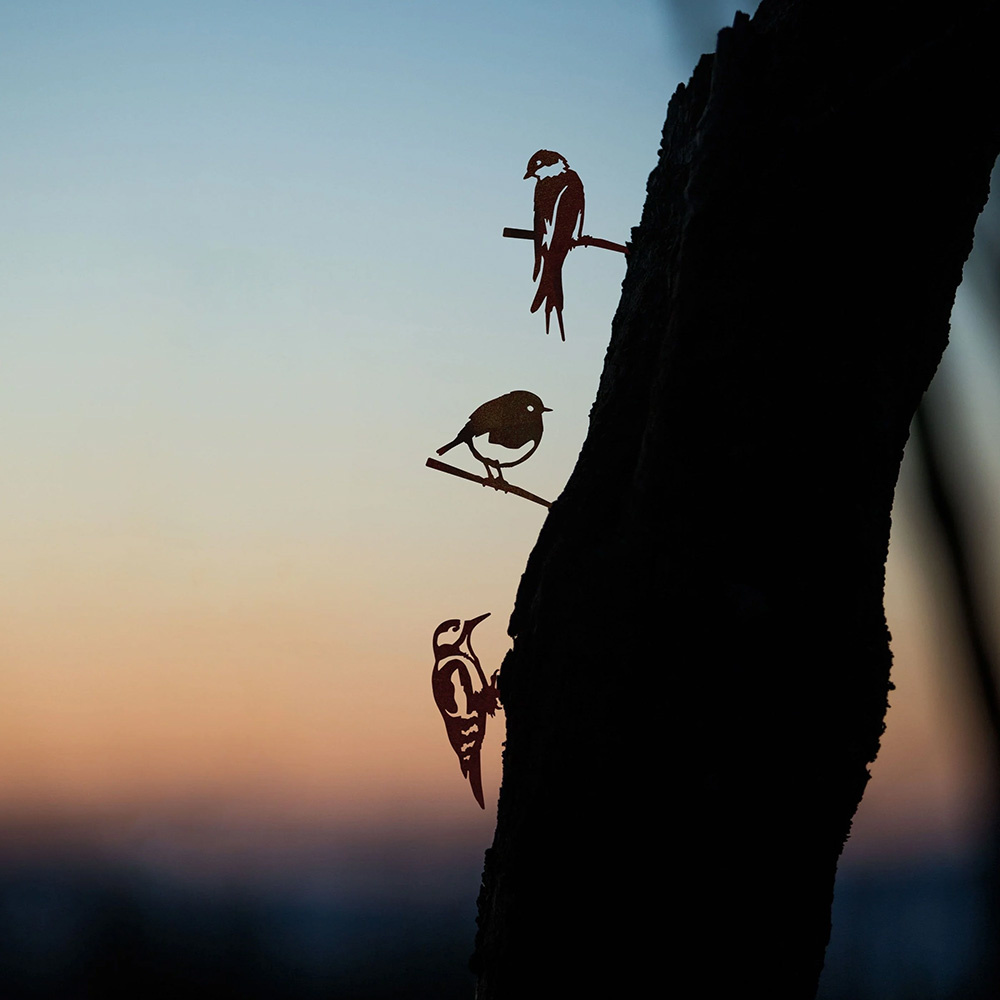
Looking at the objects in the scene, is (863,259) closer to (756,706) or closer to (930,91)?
(930,91)

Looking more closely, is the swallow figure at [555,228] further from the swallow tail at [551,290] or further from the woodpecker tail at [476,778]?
the woodpecker tail at [476,778]

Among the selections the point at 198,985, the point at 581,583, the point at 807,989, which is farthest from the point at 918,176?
the point at 198,985

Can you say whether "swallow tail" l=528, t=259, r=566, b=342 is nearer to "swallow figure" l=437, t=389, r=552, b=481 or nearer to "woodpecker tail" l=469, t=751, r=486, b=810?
"swallow figure" l=437, t=389, r=552, b=481

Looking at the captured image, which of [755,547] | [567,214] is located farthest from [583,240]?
[755,547]

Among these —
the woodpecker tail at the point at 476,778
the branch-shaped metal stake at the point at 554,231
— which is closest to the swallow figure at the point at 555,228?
the branch-shaped metal stake at the point at 554,231

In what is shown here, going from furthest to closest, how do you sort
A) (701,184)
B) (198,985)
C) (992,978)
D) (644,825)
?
(198,985), (992,978), (701,184), (644,825)

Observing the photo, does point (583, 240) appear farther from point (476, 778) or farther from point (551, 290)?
point (476, 778)

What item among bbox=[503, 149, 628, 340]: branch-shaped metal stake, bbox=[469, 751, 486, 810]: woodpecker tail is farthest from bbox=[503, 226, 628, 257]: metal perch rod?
bbox=[469, 751, 486, 810]: woodpecker tail
